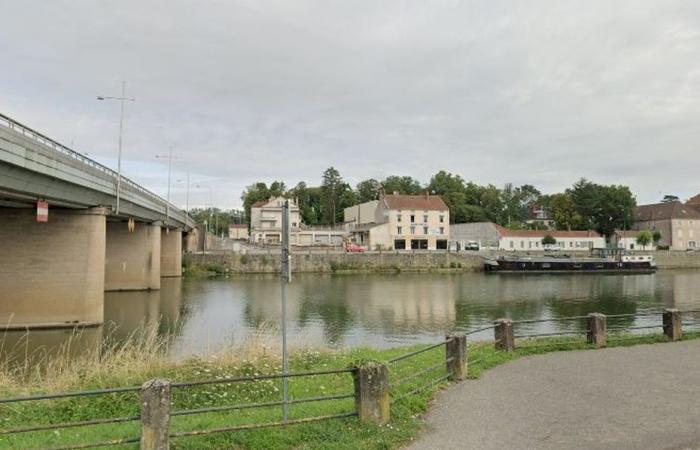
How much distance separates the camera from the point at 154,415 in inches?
263

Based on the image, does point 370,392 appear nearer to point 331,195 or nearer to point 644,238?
point 644,238

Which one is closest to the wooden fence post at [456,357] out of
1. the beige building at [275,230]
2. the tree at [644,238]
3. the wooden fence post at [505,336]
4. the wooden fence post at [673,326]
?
the wooden fence post at [505,336]

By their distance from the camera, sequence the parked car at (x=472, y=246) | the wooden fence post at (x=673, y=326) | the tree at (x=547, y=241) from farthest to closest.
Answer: the tree at (x=547, y=241)
the parked car at (x=472, y=246)
the wooden fence post at (x=673, y=326)

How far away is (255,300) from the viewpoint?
4109 cm

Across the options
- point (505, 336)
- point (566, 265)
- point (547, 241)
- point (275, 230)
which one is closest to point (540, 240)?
point (547, 241)

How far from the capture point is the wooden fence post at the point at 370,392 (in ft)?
25.9

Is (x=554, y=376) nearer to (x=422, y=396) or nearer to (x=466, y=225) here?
(x=422, y=396)

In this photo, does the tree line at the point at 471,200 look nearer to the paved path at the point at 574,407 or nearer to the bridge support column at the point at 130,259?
the bridge support column at the point at 130,259

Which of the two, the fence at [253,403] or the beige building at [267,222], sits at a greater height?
the beige building at [267,222]

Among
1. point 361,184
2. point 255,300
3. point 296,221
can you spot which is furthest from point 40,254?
point 361,184

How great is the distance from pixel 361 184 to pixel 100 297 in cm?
11390

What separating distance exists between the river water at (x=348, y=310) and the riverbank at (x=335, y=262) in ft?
48.4

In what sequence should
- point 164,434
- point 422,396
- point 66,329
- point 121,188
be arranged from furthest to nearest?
point 121,188 < point 66,329 < point 422,396 < point 164,434

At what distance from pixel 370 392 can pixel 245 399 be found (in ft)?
11.5
